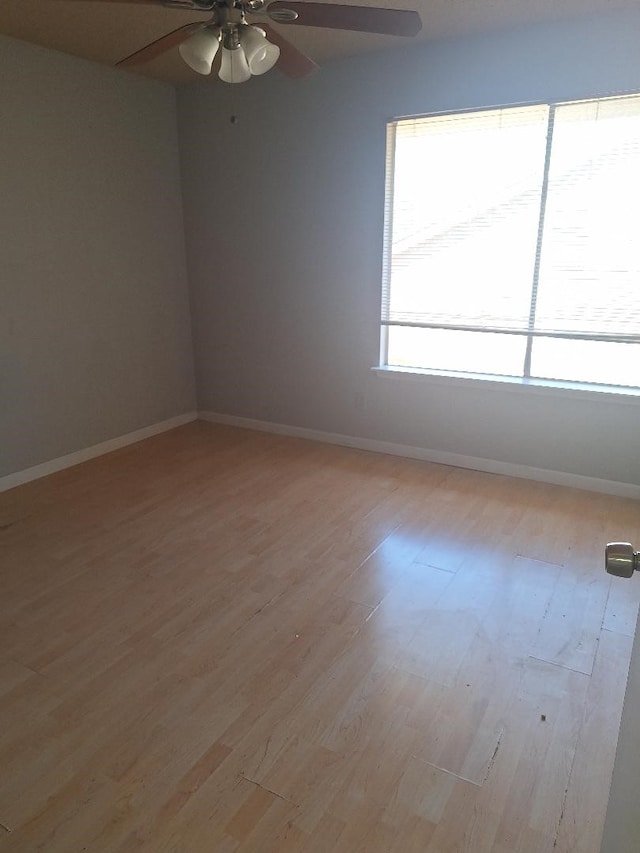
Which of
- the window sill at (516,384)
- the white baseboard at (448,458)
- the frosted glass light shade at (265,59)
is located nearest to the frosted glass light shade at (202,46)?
the frosted glass light shade at (265,59)

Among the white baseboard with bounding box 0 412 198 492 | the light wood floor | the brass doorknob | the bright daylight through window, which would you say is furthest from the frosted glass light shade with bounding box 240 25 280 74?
the white baseboard with bounding box 0 412 198 492

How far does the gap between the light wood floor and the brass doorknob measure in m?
1.03

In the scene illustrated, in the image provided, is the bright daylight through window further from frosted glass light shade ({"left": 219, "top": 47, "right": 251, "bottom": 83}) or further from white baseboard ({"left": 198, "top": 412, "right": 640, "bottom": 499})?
frosted glass light shade ({"left": 219, "top": 47, "right": 251, "bottom": 83})

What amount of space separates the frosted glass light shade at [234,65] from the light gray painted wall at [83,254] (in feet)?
6.76

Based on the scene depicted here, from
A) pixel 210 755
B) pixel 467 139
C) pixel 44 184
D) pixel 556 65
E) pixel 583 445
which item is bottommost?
pixel 210 755

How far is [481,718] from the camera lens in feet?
6.16

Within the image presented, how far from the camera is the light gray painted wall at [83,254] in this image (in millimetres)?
3572

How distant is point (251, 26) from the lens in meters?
1.93

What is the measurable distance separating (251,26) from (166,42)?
39cm

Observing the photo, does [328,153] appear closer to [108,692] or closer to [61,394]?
[61,394]

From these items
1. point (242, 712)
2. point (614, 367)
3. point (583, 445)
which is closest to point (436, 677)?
point (242, 712)

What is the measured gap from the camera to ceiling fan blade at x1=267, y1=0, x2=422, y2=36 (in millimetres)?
1872

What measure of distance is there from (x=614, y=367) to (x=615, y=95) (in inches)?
59.3

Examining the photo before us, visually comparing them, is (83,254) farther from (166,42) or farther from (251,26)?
(251,26)
